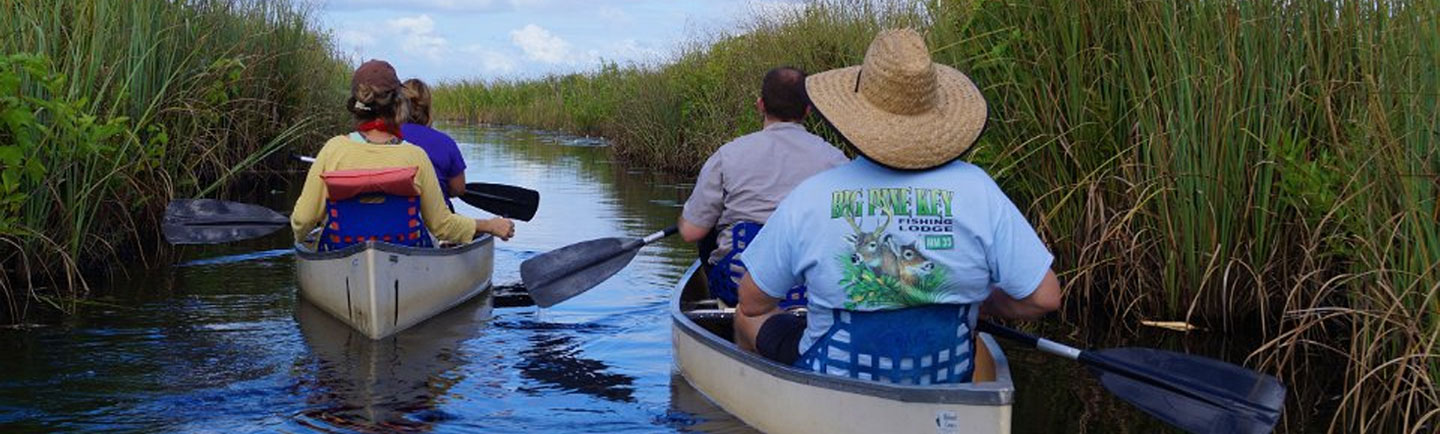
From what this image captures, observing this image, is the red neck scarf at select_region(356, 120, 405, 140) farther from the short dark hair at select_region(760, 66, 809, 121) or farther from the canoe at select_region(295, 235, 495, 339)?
the short dark hair at select_region(760, 66, 809, 121)

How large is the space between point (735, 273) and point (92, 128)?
4056 millimetres

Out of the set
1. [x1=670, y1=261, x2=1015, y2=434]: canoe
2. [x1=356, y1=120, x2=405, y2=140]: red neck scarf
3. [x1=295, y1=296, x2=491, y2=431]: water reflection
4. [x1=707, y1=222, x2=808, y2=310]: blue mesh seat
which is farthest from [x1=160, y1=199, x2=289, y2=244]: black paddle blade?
[x1=670, y1=261, x2=1015, y2=434]: canoe

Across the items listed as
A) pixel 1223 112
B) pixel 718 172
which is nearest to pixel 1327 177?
pixel 1223 112

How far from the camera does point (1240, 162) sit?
809 cm

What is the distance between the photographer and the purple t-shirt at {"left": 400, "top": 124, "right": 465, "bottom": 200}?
1052cm

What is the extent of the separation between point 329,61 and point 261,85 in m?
6.46

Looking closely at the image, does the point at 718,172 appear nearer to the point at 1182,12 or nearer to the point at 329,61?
the point at 1182,12

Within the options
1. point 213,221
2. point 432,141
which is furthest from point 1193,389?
point 213,221

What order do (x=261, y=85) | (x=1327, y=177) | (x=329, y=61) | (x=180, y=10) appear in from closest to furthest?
(x=1327, y=177), (x=180, y=10), (x=261, y=85), (x=329, y=61)

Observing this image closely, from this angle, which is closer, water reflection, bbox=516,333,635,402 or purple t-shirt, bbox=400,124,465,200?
water reflection, bbox=516,333,635,402

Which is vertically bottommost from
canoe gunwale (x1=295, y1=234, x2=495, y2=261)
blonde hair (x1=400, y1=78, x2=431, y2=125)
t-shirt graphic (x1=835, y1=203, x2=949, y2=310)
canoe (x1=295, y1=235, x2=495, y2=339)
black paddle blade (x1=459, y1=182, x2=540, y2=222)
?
canoe (x1=295, y1=235, x2=495, y2=339)

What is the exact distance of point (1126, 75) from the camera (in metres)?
8.65

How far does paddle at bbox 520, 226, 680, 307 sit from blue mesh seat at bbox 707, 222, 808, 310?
0.94 meters

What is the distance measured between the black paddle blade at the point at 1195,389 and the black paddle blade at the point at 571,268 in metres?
3.56
